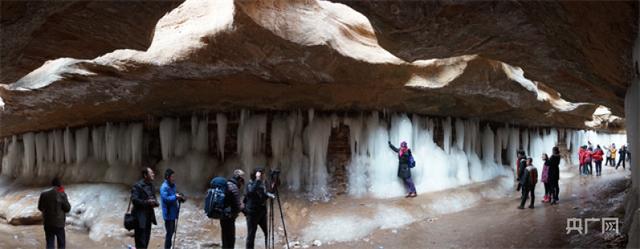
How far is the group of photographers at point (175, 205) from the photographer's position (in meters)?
7.14

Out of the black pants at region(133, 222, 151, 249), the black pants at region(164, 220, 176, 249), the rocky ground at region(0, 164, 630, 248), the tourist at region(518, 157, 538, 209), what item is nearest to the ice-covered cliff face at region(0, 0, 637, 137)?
the tourist at region(518, 157, 538, 209)

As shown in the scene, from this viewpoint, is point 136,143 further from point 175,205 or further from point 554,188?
point 554,188

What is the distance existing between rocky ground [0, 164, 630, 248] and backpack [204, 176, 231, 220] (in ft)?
11.8

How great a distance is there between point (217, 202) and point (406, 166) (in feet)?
24.4

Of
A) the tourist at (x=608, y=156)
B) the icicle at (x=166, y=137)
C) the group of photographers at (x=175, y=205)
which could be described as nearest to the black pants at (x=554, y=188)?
the group of photographers at (x=175, y=205)

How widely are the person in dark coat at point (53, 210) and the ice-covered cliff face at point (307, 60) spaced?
1.82m

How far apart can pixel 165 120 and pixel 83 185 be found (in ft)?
9.79

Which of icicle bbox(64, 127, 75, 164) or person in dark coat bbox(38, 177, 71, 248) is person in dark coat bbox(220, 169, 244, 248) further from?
icicle bbox(64, 127, 75, 164)

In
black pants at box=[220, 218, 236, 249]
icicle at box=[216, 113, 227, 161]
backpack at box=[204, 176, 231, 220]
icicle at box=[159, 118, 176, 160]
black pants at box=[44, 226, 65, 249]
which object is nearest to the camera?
backpack at box=[204, 176, 231, 220]

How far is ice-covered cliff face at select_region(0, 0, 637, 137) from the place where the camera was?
596 cm

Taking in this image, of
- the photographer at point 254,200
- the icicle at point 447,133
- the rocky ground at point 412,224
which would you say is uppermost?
the icicle at point 447,133

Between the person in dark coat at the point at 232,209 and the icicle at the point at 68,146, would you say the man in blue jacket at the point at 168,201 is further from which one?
the icicle at the point at 68,146

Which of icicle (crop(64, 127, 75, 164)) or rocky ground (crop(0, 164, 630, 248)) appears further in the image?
icicle (crop(64, 127, 75, 164))

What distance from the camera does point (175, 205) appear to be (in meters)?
7.93
